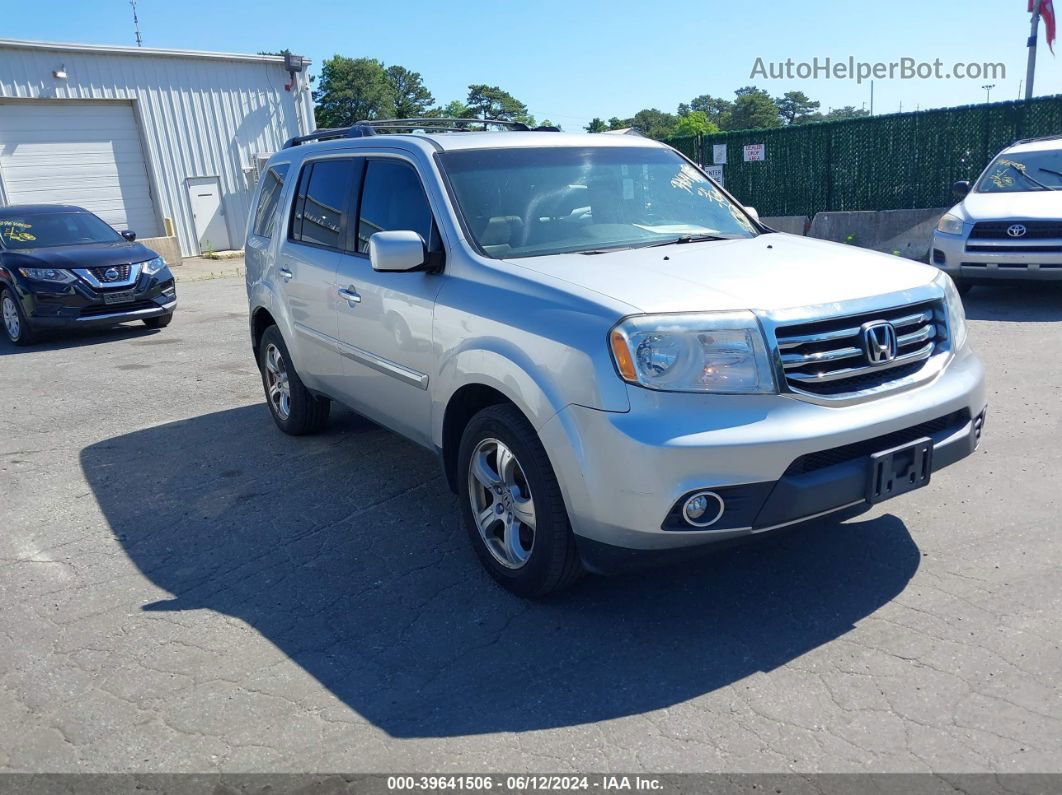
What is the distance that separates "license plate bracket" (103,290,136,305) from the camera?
10930 millimetres

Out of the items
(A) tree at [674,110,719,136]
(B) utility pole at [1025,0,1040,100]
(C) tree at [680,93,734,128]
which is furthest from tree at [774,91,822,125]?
(B) utility pole at [1025,0,1040,100]

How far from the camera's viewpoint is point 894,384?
3.38 m

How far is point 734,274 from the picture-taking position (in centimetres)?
355

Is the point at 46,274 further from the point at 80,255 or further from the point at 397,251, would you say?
the point at 397,251

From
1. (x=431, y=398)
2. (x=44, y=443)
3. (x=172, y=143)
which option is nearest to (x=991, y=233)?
(x=431, y=398)

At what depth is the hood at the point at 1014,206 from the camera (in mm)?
Result: 9156

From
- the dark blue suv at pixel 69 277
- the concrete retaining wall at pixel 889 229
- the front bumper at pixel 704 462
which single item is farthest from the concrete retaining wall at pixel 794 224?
the front bumper at pixel 704 462

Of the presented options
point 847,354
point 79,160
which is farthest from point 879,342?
point 79,160

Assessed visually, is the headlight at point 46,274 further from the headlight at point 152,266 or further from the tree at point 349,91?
the tree at point 349,91

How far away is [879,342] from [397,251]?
2.03 meters

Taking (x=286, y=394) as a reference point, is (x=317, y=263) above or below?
above

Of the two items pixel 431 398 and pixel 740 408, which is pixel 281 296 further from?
pixel 740 408

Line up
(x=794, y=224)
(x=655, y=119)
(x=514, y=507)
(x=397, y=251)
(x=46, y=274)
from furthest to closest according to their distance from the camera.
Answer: (x=655, y=119) < (x=794, y=224) < (x=46, y=274) < (x=397, y=251) < (x=514, y=507)

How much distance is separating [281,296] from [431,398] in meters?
2.12
